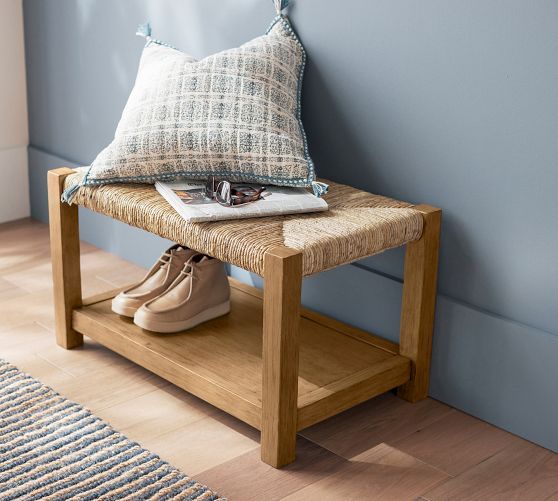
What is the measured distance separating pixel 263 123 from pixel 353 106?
21 cm

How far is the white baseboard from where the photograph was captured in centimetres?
262

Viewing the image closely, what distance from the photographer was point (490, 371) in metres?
1.64

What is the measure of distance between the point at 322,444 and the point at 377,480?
14cm

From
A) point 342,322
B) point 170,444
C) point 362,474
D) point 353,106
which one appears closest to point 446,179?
point 353,106

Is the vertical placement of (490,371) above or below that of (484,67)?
below

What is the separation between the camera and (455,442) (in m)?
1.59

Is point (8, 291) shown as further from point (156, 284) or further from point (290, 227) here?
point (290, 227)

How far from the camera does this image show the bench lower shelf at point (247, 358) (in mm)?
1560

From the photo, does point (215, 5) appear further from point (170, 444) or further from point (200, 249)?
point (170, 444)

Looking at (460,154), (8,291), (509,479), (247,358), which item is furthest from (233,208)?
(8,291)

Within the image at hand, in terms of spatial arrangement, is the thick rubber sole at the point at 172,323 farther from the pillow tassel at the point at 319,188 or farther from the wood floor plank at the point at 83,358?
the pillow tassel at the point at 319,188

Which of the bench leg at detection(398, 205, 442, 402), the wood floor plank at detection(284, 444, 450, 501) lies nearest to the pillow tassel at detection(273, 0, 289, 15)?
the bench leg at detection(398, 205, 442, 402)

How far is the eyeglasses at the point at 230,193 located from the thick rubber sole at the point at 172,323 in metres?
0.29

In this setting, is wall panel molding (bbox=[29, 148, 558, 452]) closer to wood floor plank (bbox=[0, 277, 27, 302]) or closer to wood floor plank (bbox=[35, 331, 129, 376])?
wood floor plank (bbox=[35, 331, 129, 376])
